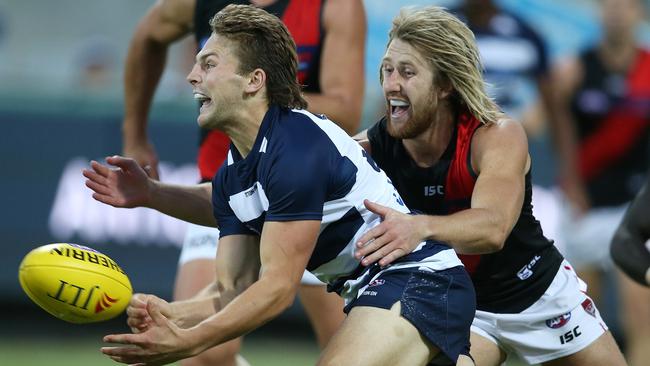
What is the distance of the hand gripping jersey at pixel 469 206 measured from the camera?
17.2ft

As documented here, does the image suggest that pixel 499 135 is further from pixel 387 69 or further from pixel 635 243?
pixel 635 243

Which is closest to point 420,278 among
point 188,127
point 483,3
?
point 483,3

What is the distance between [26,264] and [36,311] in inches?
231

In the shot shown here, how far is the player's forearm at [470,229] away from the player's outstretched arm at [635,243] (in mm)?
742

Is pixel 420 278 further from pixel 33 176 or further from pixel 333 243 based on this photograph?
pixel 33 176

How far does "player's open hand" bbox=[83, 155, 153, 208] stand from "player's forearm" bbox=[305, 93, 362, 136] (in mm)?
1022

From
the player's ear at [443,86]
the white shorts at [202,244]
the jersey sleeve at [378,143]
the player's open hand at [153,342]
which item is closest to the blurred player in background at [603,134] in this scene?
the white shorts at [202,244]

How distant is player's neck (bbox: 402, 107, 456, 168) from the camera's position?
5297 millimetres

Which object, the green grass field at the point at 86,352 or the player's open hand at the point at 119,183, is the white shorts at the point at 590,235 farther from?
the player's open hand at the point at 119,183

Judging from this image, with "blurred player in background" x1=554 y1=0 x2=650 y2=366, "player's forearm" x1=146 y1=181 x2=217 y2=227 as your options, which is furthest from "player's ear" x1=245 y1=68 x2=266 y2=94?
"blurred player in background" x1=554 y1=0 x2=650 y2=366

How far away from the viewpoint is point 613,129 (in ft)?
31.6

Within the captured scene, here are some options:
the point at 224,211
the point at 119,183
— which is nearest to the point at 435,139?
the point at 224,211

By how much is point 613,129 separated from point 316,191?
5.44 meters

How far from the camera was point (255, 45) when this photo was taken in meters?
4.86
